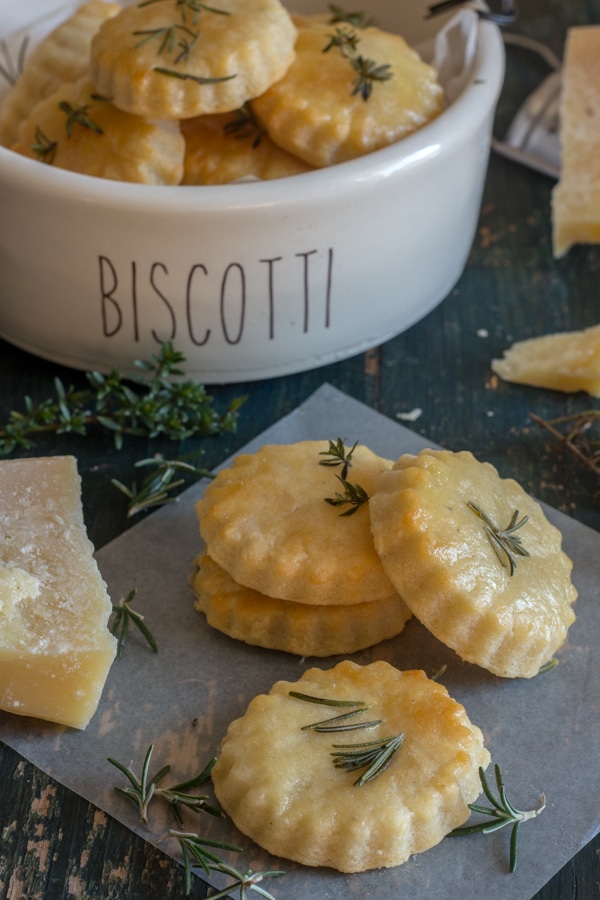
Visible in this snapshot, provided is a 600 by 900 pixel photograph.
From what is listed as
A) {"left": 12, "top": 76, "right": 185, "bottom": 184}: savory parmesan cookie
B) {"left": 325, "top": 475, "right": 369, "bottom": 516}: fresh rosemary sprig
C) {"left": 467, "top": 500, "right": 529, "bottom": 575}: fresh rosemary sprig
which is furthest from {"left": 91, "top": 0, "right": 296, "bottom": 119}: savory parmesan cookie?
{"left": 467, "top": 500, "right": 529, "bottom": 575}: fresh rosemary sprig

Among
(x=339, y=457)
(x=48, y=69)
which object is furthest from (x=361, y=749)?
(x=48, y=69)

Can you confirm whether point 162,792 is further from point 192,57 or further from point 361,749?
point 192,57

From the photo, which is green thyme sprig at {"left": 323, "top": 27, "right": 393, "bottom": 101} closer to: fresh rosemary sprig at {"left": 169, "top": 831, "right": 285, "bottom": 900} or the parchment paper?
the parchment paper

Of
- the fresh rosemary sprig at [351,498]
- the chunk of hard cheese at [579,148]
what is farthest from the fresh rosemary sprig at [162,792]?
the chunk of hard cheese at [579,148]

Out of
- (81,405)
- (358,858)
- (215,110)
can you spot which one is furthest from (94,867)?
(215,110)

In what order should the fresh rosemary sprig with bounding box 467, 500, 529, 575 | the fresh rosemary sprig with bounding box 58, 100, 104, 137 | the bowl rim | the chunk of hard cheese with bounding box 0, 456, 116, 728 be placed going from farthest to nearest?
the fresh rosemary sprig with bounding box 58, 100, 104, 137 → the bowl rim → the fresh rosemary sprig with bounding box 467, 500, 529, 575 → the chunk of hard cheese with bounding box 0, 456, 116, 728

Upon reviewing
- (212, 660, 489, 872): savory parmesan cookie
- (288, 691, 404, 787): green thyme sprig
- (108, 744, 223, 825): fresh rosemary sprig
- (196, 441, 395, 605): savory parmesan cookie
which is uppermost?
(196, 441, 395, 605): savory parmesan cookie
